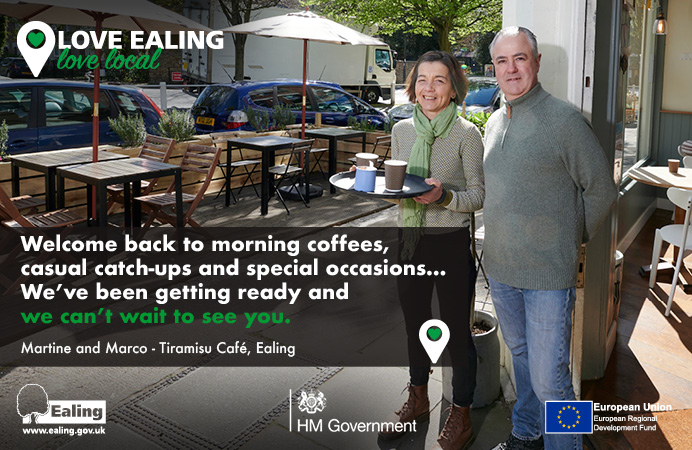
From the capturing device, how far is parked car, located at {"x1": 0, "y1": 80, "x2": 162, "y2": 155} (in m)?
7.00

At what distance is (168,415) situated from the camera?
3312 mm

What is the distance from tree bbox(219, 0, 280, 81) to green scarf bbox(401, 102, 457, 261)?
2298 cm

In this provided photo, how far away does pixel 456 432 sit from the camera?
2.93 metres

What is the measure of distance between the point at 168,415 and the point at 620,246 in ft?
16.2

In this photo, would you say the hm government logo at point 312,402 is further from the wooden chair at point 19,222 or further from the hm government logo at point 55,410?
the wooden chair at point 19,222

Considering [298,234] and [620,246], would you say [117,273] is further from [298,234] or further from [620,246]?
[620,246]

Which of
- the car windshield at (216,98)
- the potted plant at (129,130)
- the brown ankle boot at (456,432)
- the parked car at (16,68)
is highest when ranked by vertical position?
the parked car at (16,68)

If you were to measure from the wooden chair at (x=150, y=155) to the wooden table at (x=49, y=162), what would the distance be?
37 centimetres

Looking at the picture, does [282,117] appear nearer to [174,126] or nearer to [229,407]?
[174,126]

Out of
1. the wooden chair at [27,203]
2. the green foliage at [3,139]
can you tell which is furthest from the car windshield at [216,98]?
the wooden chair at [27,203]

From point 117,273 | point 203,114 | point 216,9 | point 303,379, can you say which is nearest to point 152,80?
point 216,9

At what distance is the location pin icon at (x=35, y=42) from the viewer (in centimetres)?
696

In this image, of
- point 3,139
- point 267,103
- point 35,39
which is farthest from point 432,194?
point 267,103

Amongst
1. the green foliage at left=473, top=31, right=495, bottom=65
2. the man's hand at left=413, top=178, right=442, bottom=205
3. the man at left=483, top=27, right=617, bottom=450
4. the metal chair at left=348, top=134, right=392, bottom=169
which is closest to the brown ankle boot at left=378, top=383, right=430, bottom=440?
the man at left=483, top=27, right=617, bottom=450
